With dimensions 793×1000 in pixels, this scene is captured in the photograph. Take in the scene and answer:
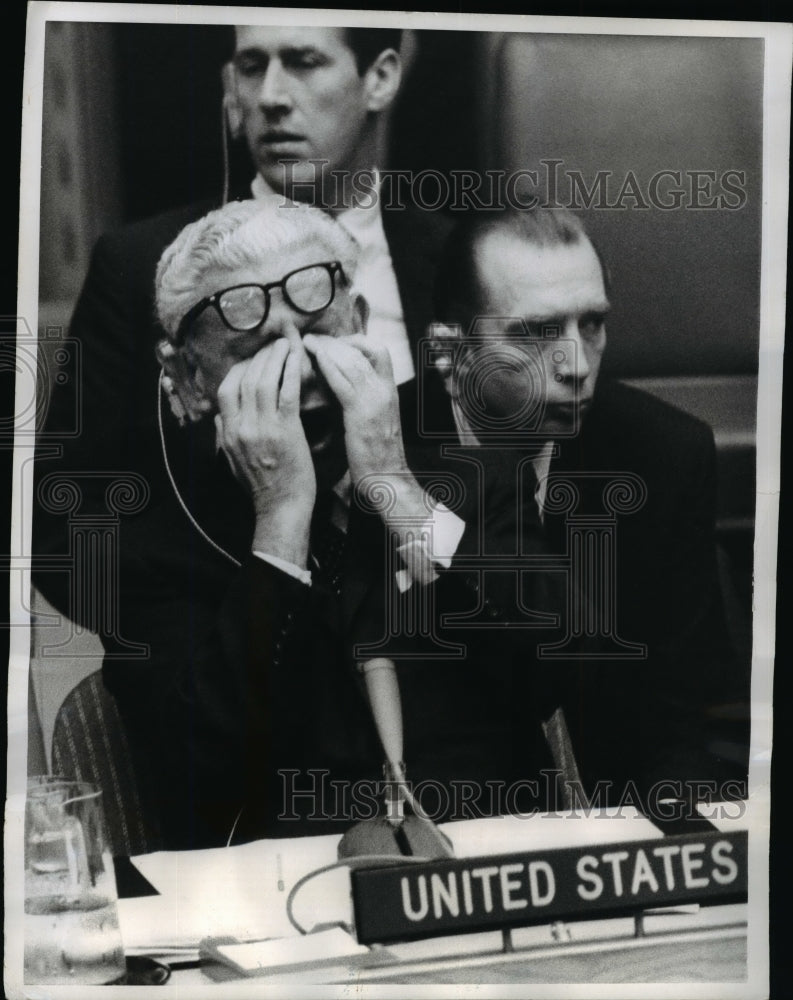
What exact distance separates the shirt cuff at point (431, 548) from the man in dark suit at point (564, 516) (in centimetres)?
3

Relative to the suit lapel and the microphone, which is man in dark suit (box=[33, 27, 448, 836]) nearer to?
the suit lapel

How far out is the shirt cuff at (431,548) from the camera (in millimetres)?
2678

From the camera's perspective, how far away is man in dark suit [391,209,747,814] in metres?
2.68

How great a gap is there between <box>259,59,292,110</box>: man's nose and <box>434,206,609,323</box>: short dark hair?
45cm

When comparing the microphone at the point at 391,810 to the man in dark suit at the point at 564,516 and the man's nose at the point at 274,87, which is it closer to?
the man in dark suit at the point at 564,516

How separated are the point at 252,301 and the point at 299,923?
4.30 ft

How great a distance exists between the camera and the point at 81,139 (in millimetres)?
2646

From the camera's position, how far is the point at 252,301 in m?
2.65

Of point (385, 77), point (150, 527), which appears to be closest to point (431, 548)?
point (150, 527)

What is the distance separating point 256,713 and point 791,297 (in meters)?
1.44

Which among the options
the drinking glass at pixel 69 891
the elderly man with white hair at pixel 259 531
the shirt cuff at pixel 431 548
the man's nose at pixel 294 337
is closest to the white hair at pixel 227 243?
the elderly man with white hair at pixel 259 531

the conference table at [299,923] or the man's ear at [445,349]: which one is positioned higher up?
the man's ear at [445,349]

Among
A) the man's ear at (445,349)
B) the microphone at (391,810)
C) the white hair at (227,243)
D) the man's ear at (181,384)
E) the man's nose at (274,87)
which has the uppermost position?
the man's nose at (274,87)

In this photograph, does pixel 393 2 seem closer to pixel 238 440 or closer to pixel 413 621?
pixel 238 440
